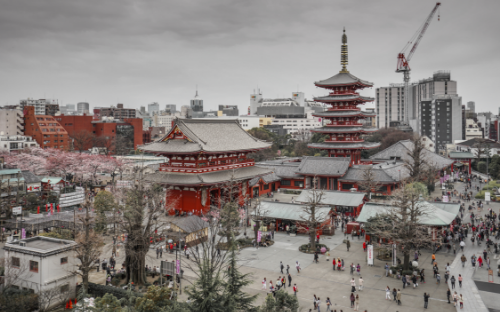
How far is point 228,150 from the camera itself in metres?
55.2

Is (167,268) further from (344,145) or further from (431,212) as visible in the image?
(344,145)

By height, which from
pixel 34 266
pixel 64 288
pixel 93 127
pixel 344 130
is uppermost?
pixel 93 127

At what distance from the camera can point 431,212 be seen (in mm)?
40938

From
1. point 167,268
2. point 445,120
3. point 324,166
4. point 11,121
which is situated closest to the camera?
point 167,268

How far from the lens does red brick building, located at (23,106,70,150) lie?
4119 inches

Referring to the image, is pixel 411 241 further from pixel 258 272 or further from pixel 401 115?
pixel 401 115

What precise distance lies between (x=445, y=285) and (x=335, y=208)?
2289 centimetres

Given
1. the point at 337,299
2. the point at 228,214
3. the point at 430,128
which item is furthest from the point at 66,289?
the point at 430,128

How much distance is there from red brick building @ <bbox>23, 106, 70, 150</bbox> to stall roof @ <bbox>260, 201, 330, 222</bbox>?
7845 centimetres

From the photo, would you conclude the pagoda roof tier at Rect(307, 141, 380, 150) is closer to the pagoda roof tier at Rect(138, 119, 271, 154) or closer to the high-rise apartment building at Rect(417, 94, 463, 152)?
the pagoda roof tier at Rect(138, 119, 271, 154)

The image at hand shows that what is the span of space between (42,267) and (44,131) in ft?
288

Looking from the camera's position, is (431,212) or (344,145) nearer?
(431,212)

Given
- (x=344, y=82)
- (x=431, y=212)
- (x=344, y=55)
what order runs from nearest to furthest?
1. (x=431, y=212)
2. (x=344, y=82)
3. (x=344, y=55)

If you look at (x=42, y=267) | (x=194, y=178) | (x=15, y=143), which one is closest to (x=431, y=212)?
(x=194, y=178)
